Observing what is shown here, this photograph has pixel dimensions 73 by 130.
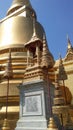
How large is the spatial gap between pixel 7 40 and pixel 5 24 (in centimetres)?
195

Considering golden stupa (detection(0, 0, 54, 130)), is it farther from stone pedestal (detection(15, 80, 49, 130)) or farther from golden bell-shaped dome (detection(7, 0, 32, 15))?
stone pedestal (detection(15, 80, 49, 130))

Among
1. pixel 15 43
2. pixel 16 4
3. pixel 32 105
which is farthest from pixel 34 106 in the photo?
pixel 16 4

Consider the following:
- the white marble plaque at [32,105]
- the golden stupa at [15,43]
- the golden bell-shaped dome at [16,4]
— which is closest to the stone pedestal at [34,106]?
the white marble plaque at [32,105]

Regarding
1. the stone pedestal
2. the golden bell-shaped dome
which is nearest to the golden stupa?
the golden bell-shaped dome

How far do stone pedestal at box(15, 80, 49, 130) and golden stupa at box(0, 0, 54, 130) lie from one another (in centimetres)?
121

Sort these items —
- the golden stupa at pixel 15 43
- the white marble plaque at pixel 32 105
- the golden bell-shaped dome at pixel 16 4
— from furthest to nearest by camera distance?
the golden bell-shaped dome at pixel 16 4, the golden stupa at pixel 15 43, the white marble plaque at pixel 32 105

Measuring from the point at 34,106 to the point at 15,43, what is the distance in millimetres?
6888

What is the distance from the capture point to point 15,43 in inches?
497

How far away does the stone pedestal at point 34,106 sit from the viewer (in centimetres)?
618

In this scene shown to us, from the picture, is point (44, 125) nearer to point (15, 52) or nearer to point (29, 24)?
point (15, 52)

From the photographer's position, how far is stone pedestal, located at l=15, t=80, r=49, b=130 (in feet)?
20.3

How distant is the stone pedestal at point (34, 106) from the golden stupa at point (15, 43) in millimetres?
1211

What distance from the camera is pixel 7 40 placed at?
13234mm

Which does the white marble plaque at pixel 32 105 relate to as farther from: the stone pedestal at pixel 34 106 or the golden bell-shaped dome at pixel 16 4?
the golden bell-shaped dome at pixel 16 4
